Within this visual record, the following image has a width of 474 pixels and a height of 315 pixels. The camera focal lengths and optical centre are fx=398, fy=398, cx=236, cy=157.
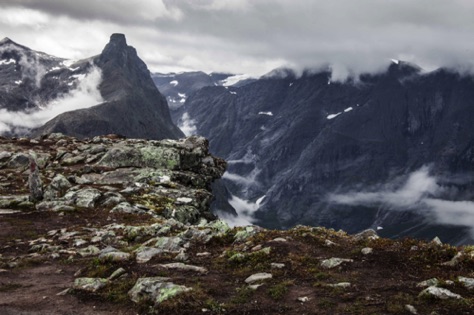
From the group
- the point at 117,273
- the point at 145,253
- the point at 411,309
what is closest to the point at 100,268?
the point at 117,273

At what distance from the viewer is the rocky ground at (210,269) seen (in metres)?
15.5

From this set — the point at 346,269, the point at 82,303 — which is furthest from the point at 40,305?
the point at 346,269

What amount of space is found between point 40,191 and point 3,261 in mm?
20142

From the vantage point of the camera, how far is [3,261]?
24.4m

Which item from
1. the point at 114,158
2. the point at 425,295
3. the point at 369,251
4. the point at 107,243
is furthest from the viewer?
the point at 114,158

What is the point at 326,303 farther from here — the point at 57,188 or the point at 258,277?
the point at 57,188

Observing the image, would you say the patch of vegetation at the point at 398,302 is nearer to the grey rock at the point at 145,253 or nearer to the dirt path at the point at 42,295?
the dirt path at the point at 42,295

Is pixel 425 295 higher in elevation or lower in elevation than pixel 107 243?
higher

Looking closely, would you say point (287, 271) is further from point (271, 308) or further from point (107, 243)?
point (107, 243)

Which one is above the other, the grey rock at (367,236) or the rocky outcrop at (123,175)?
the grey rock at (367,236)

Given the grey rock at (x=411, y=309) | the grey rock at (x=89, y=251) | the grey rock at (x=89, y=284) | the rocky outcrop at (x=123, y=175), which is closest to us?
the grey rock at (x=411, y=309)

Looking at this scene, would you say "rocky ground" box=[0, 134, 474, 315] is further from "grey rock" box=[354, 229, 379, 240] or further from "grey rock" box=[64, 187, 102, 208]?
"grey rock" box=[64, 187, 102, 208]

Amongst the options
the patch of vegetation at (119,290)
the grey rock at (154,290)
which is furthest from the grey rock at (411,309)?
the patch of vegetation at (119,290)

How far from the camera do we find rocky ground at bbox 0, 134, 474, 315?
50.8ft
